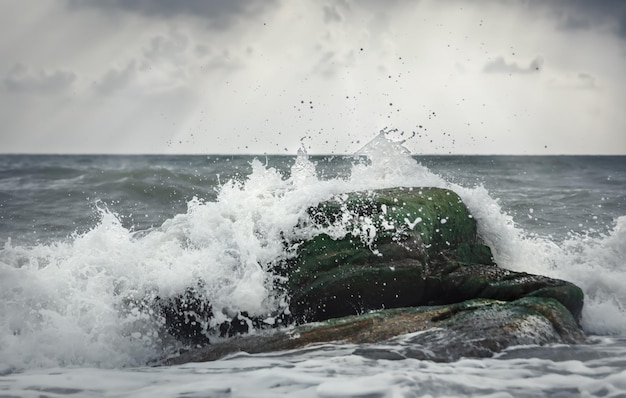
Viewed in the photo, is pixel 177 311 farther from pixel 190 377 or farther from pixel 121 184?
pixel 121 184

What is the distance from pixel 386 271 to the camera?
574 centimetres

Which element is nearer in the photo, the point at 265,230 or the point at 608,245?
the point at 265,230

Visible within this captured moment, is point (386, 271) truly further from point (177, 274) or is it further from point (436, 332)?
point (177, 274)

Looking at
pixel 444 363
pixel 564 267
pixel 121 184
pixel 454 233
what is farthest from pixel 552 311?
pixel 121 184

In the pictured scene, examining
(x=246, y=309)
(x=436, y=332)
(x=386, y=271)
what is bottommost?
(x=436, y=332)

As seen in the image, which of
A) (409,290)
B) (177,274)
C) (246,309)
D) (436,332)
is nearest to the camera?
(436,332)

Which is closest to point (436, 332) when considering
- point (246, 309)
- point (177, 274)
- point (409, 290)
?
point (409, 290)

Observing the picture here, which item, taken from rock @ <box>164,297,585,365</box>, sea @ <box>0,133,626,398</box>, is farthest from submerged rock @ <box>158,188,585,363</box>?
sea @ <box>0,133,626,398</box>

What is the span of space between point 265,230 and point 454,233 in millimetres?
2021

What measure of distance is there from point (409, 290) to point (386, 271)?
29cm

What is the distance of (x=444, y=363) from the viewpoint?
15.1ft

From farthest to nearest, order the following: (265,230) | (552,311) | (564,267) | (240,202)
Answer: (564,267), (240,202), (265,230), (552,311)

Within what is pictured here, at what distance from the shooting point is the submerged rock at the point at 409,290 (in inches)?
195

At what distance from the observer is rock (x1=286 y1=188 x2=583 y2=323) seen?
5.66m
